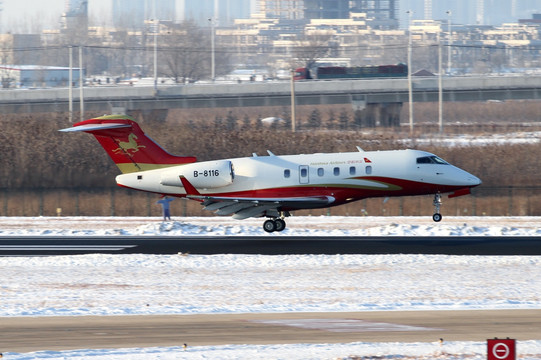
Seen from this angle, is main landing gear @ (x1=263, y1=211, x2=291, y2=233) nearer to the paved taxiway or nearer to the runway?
the runway

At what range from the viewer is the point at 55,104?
282ft

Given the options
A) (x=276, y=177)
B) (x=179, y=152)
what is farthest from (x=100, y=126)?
(x=179, y=152)

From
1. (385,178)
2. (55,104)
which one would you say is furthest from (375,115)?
(385,178)

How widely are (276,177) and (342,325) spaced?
1506 centimetres

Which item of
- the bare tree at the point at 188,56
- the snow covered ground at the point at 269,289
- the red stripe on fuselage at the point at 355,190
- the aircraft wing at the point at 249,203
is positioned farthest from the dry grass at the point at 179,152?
the bare tree at the point at 188,56

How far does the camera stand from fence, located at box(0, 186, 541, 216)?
145 feet

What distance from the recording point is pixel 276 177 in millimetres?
32438

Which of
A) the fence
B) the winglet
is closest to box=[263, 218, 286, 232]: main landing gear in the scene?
the winglet

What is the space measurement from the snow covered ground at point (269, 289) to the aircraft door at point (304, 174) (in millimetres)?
6387

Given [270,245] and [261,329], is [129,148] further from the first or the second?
[261,329]

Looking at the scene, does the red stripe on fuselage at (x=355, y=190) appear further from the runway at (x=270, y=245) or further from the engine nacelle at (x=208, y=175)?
the runway at (x=270, y=245)

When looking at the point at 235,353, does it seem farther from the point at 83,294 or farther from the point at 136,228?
the point at 136,228

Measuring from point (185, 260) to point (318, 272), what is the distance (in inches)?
177

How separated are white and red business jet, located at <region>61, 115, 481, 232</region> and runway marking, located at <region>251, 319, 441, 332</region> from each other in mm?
13100
